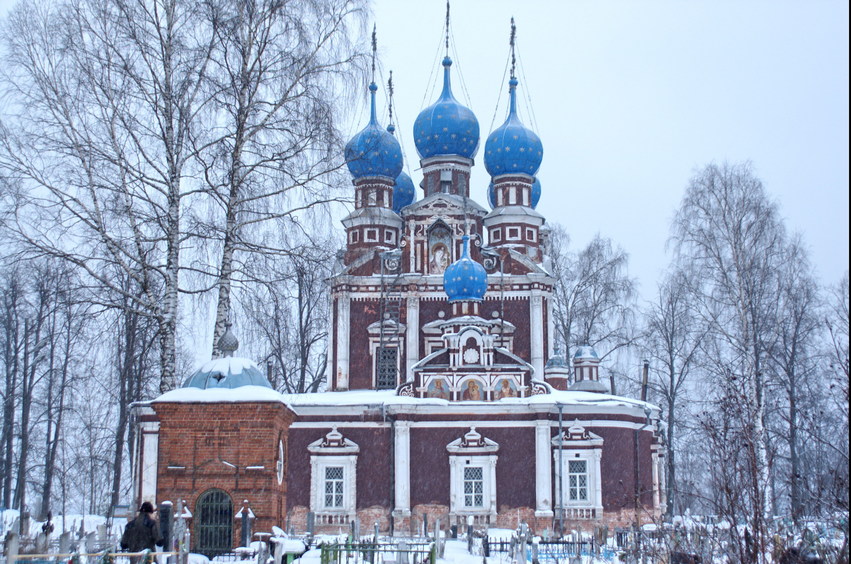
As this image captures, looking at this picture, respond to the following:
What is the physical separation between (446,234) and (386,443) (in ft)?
23.7

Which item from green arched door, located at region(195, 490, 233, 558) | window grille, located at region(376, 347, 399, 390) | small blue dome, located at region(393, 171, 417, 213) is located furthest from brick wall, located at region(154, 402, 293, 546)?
small blue dome, located at region(393, 171, 417, 213)

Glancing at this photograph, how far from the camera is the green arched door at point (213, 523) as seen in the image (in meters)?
11.8

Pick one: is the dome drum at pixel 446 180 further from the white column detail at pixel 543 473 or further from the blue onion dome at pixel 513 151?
the white column detail at pixel 543 473

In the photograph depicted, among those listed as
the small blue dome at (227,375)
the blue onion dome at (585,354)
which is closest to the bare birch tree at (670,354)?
the blue onion dome at (585,354)

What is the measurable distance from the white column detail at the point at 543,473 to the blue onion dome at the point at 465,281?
4383mm

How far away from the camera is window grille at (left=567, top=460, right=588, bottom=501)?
85.5 ft

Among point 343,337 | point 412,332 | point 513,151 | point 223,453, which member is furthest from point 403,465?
point 223,453

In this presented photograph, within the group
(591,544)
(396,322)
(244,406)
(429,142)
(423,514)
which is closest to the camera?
(244,406)

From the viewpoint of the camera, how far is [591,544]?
1905cm

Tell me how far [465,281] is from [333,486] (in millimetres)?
6679

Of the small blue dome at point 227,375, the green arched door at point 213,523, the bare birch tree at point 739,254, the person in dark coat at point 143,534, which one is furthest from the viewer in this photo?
the bare birch tree at point 739,254

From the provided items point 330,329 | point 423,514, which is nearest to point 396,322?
point 330,329

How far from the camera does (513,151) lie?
32.0 meters

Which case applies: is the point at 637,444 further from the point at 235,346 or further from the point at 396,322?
the point at 235,346
